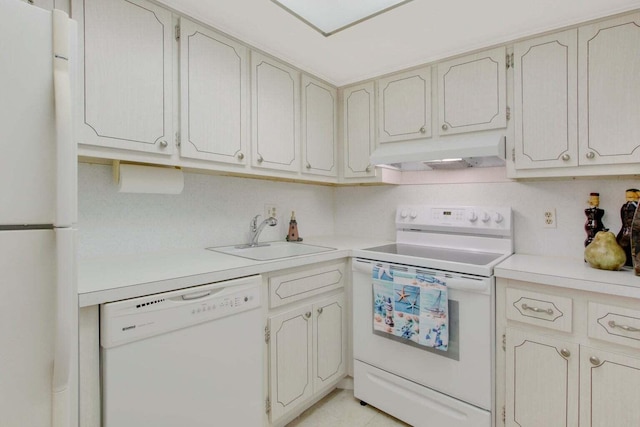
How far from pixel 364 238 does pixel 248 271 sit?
137cm

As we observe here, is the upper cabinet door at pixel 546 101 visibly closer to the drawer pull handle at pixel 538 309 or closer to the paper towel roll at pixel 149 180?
the drawer pull handle at pixel 538 309

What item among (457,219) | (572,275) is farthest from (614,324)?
(457,219)

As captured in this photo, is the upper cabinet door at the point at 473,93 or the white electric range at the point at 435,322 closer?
the white electric range at the point at 435,322

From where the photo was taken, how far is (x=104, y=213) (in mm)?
1603

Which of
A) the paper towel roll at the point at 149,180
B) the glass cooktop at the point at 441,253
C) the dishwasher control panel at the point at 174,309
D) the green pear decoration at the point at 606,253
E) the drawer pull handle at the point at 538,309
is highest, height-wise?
the paper towel roll at the point at 149,180

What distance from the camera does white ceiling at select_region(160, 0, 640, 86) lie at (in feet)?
4.92

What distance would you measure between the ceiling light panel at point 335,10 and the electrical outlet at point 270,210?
3.92ft

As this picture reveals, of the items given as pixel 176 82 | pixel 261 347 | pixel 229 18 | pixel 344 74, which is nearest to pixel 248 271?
pixel 261 347

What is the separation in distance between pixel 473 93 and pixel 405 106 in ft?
1.40

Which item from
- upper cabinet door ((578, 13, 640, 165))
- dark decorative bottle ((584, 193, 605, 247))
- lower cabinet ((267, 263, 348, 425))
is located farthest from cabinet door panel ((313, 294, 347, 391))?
upper cabinet door ((578, 13, 640, 165))

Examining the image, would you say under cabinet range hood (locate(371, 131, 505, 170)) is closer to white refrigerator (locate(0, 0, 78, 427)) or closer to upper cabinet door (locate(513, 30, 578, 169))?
upper cabinet door (locate(513, 30, 578, 169))

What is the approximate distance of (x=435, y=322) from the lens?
1.58 metres

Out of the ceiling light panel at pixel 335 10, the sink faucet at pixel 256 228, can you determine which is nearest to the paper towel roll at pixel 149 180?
the sink faucet at pixel 256 228

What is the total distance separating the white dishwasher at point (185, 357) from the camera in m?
1.07
